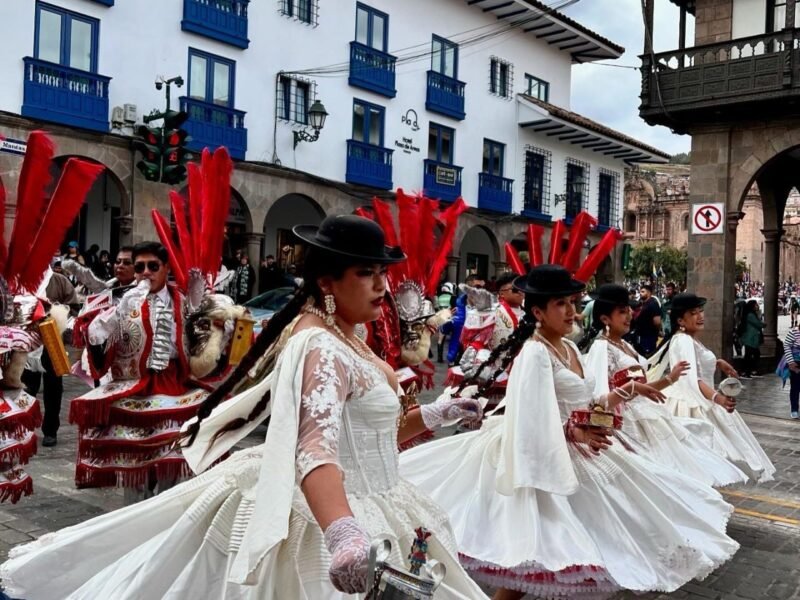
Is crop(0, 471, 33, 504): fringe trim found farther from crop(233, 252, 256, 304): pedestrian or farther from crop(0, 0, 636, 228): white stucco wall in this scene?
crop(0, 0, 636, 228): white stucco wall

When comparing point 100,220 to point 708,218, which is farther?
point 100,220

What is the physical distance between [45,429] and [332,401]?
651 cm

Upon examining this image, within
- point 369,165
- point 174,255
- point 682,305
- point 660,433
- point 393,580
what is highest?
point 369,165

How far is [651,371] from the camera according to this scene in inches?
270

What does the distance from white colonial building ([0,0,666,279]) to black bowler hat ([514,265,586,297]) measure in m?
10.1

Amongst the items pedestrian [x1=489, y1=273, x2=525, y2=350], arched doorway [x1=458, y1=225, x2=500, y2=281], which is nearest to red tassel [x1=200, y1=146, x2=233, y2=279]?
pedestrian [x1=489, y1=273, x2=525, y2=350]

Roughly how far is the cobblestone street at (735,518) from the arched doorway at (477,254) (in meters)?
19.5

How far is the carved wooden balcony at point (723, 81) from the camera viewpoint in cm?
1451

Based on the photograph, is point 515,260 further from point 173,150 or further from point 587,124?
point 587,124

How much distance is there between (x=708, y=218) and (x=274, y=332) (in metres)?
14.8

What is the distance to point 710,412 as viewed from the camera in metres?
6.44

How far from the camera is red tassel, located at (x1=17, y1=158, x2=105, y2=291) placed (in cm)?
425

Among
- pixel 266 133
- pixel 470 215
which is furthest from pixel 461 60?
pixel 266 133

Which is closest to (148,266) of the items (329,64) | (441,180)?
(329,64)
